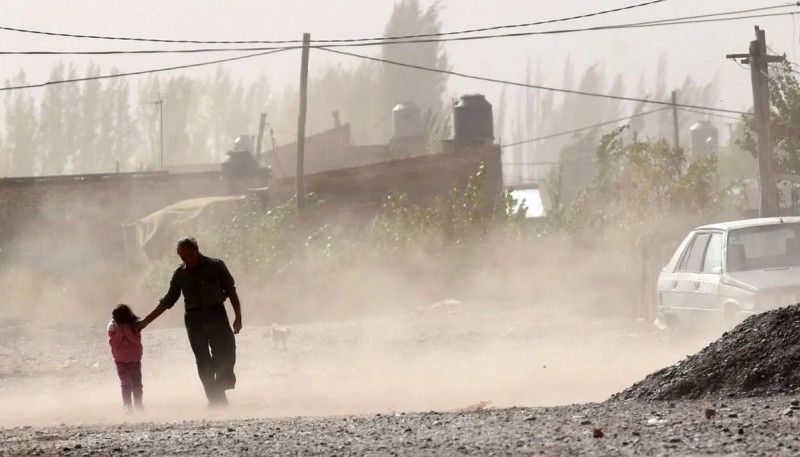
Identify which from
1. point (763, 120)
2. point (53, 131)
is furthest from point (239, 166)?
point (53, 131)

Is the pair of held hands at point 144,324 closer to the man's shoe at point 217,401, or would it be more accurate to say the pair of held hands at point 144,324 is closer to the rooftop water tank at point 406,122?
the man's shoe at point 217,401

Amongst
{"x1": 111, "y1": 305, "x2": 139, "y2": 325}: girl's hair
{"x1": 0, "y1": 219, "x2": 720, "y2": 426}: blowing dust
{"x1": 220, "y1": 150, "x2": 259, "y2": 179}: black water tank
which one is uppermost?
{"x1": 220, "y1": 150, "x2": 259, "y2": 179}: black water tank

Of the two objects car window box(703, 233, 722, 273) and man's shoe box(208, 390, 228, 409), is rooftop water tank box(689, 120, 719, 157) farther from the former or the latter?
man's shoe box(208, 390, 228, 409)

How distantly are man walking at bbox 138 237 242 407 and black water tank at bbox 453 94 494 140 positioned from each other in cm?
3221

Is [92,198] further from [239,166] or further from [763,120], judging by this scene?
[763,120]

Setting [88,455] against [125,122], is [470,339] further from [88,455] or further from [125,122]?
[125,122]

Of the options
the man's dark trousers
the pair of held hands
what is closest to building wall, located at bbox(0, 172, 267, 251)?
the pair of held hands

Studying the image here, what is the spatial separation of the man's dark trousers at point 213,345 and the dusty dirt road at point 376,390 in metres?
0.33

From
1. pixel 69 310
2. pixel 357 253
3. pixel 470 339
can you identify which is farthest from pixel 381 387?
pixel 69 310

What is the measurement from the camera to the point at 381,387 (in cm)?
1595

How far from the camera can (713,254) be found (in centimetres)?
1526

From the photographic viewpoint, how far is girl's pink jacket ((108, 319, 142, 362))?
502 inches

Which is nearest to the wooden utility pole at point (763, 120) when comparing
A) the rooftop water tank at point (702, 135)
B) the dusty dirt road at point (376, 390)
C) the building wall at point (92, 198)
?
the dusty dirt road at point (376, 390)

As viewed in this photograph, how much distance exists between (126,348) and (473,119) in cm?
3282
